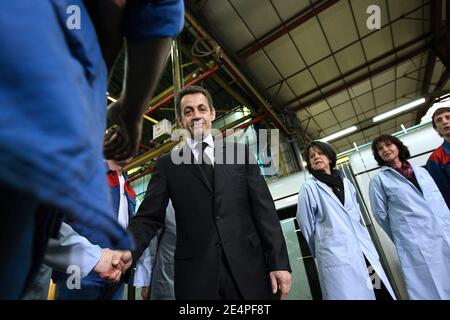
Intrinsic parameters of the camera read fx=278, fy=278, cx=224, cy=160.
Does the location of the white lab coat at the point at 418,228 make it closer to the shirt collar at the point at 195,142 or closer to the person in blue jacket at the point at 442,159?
the person in blue jacket at the point at 442,159

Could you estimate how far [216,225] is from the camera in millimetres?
1208

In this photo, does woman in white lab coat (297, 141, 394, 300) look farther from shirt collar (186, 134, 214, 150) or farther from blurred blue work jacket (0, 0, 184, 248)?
blurred blue work jacket (0, 0, 184, 248)

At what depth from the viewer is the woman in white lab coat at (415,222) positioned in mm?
1970

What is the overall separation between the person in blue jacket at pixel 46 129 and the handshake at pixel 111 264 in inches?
32.0

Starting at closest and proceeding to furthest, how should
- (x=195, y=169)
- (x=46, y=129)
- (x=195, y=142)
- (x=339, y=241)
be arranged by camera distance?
(x=46, y=129) → (x=195, y=169) → (x=195, y=142) → (x=339, y=241)

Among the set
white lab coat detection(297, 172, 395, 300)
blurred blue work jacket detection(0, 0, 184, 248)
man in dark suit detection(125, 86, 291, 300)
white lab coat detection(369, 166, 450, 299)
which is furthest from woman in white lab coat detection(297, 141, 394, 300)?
blurred blue work jacket detection(0, 0, 184, 248)

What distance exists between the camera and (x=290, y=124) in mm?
7484

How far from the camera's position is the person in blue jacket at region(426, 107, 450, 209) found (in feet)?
7.96

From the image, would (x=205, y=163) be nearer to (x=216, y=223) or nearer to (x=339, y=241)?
(x=216, y=223)

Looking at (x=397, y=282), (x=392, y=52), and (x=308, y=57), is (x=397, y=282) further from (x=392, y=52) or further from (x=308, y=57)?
(x=392, y=52)

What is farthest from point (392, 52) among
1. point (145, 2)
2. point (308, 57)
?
point (145, 2)

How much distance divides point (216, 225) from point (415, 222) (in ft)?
5.67

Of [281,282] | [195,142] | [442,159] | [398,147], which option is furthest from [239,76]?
[281,282]
